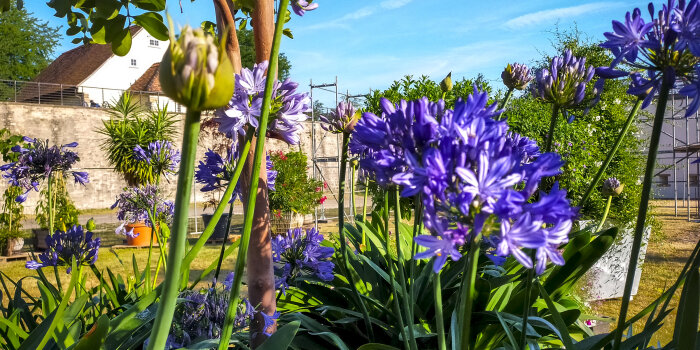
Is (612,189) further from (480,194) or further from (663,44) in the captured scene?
(480,194)

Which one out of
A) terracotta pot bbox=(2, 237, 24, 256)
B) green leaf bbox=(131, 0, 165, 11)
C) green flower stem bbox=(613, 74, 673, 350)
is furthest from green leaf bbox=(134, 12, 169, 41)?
terracotta pot bbox=(2, 237, 24, 256)

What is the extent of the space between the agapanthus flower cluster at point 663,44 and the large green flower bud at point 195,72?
1.84 feet

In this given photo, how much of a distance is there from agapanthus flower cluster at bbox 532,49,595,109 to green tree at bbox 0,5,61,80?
1108 inches

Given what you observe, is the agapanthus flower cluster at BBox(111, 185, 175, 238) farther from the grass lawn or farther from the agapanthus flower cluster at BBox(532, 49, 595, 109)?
the grass lawn

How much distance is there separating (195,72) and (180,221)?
0.13 meters

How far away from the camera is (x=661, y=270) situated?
570 cm

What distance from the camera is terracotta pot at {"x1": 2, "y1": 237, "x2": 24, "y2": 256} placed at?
7.05 metres

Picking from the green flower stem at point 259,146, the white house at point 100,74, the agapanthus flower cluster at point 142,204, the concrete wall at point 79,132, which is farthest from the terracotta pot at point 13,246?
the white house at point 100,74

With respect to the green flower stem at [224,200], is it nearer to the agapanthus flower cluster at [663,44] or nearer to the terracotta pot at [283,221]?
the agapanthus flower cluster at [663,44]

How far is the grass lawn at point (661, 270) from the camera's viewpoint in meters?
3.72

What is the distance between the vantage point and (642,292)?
4.80 m

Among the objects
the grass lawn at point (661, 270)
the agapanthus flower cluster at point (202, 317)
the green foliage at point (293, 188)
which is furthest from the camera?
the green foliage at point (293, 188)

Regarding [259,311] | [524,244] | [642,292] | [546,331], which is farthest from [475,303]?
[642,292]

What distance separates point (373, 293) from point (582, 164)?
2.93 meters
